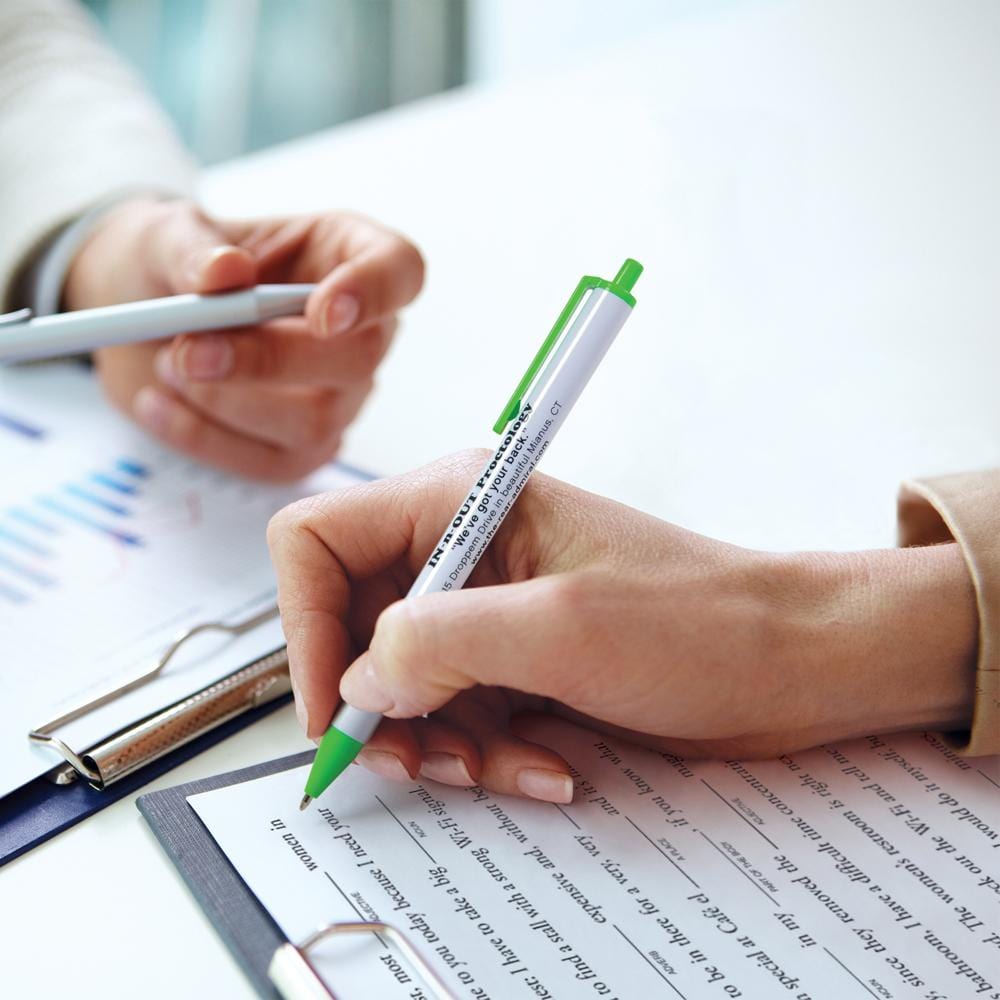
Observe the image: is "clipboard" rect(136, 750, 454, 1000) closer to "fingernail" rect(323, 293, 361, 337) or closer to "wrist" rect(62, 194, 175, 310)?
"fingernail" rect(323, 293, 361, 337)

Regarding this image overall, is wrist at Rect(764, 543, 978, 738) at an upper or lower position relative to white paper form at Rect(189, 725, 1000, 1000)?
upper

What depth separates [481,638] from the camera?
1.50 feet

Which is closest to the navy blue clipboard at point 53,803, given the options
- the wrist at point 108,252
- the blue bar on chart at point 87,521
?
the blue bar on chart at point 87,521

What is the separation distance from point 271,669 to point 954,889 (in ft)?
1.15

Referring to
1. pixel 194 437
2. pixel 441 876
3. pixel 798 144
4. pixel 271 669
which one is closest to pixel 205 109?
pixel 798 144

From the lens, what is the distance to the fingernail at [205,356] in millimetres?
783

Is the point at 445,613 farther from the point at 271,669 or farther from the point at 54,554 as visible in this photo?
the point at 54,554

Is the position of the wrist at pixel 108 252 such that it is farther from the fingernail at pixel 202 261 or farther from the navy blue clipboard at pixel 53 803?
the navy blue clipboard at pixel 53 803

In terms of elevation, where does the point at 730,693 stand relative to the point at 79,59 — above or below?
below

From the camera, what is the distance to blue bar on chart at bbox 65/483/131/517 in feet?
2.51

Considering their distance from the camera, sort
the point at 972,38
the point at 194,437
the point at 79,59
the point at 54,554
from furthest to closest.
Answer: the point at 972,38 < the point at 79,59 < the point at 194,437 < the point at 54,554

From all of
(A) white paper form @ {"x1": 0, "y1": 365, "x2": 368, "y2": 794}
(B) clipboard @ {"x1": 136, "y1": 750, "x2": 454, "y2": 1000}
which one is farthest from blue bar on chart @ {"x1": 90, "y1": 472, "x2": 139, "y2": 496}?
(B) clipboard @ {"x1": 136, "y1": 750, "x2": 454, "y2": 1000}

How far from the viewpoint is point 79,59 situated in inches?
43.8

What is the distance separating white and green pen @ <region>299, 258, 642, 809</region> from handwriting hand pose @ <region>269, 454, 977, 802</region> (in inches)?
0.7
